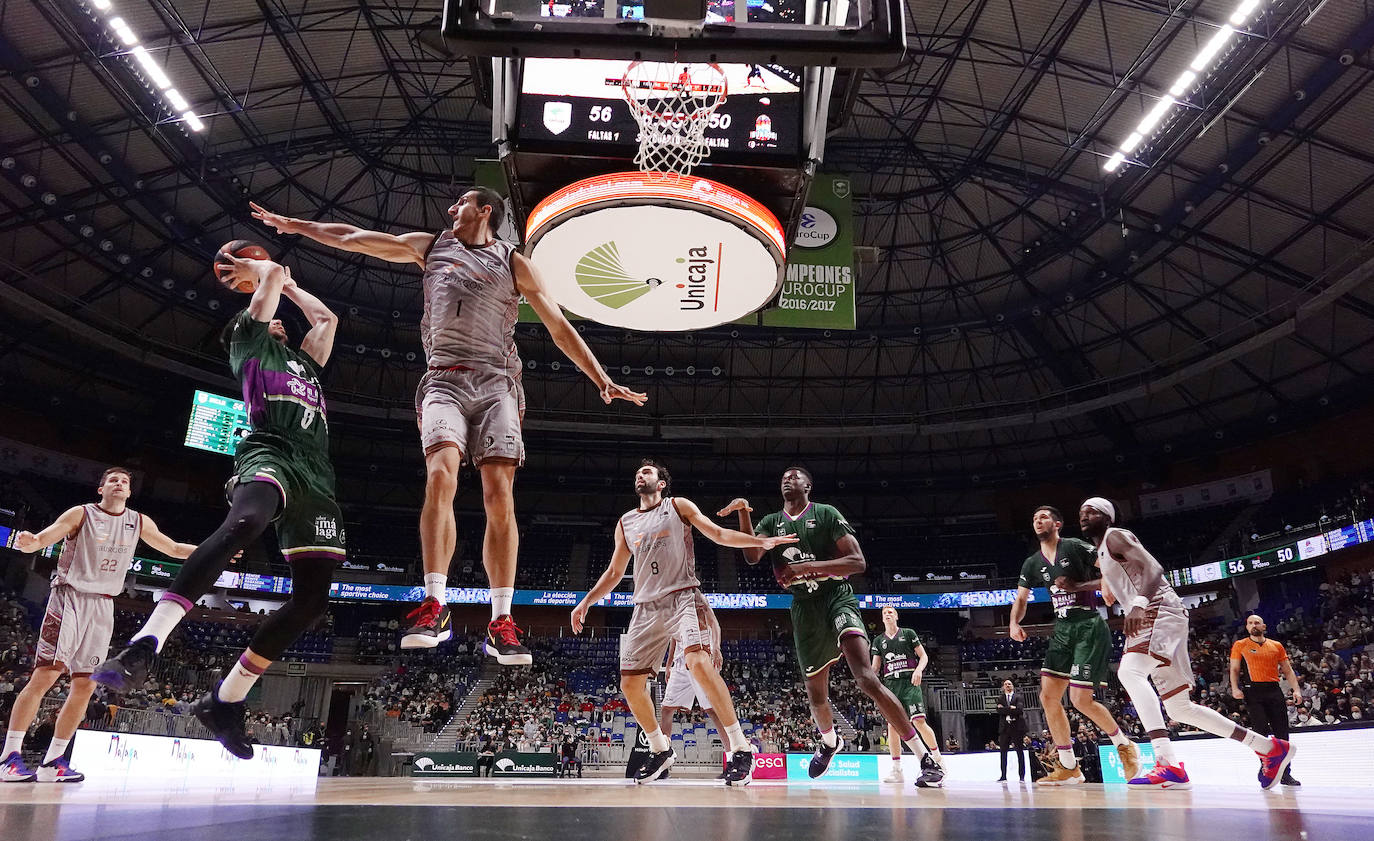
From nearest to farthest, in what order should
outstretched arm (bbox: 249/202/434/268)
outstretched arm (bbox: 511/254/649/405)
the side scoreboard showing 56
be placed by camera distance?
1. outstretched arm (bbox: 249/202/434/268)
2. outstretched arm (bbox: 511/254/649/405)
3. the side scoreboard showing 56

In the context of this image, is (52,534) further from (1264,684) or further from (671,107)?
(1264,684)

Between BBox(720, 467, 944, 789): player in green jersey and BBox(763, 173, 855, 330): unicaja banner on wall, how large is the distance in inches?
230

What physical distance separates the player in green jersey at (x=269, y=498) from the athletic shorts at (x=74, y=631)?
3986 millimetres

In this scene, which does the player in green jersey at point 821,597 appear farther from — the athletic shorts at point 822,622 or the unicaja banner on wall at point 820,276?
the unicaja banner on wall at point 820,276

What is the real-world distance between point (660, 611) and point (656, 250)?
426 centimetres

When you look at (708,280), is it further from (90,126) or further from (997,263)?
(997,263)

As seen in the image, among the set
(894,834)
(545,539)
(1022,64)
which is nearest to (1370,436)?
(1022,64)

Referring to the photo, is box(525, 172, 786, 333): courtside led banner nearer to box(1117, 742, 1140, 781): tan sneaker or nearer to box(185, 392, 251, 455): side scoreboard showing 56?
box(1117, 742, 1140, 781): tan sneaker

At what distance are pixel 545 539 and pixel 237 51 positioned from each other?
20.9 m

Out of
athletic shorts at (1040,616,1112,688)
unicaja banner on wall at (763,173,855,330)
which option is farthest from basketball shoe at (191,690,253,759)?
unicaja banner on wall at (763,173,855,330)

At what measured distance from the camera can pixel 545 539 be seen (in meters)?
32.9

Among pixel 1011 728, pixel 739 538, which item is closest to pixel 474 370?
pixel 739 538

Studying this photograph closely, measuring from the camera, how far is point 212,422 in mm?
23281

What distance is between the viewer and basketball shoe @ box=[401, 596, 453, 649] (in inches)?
136
